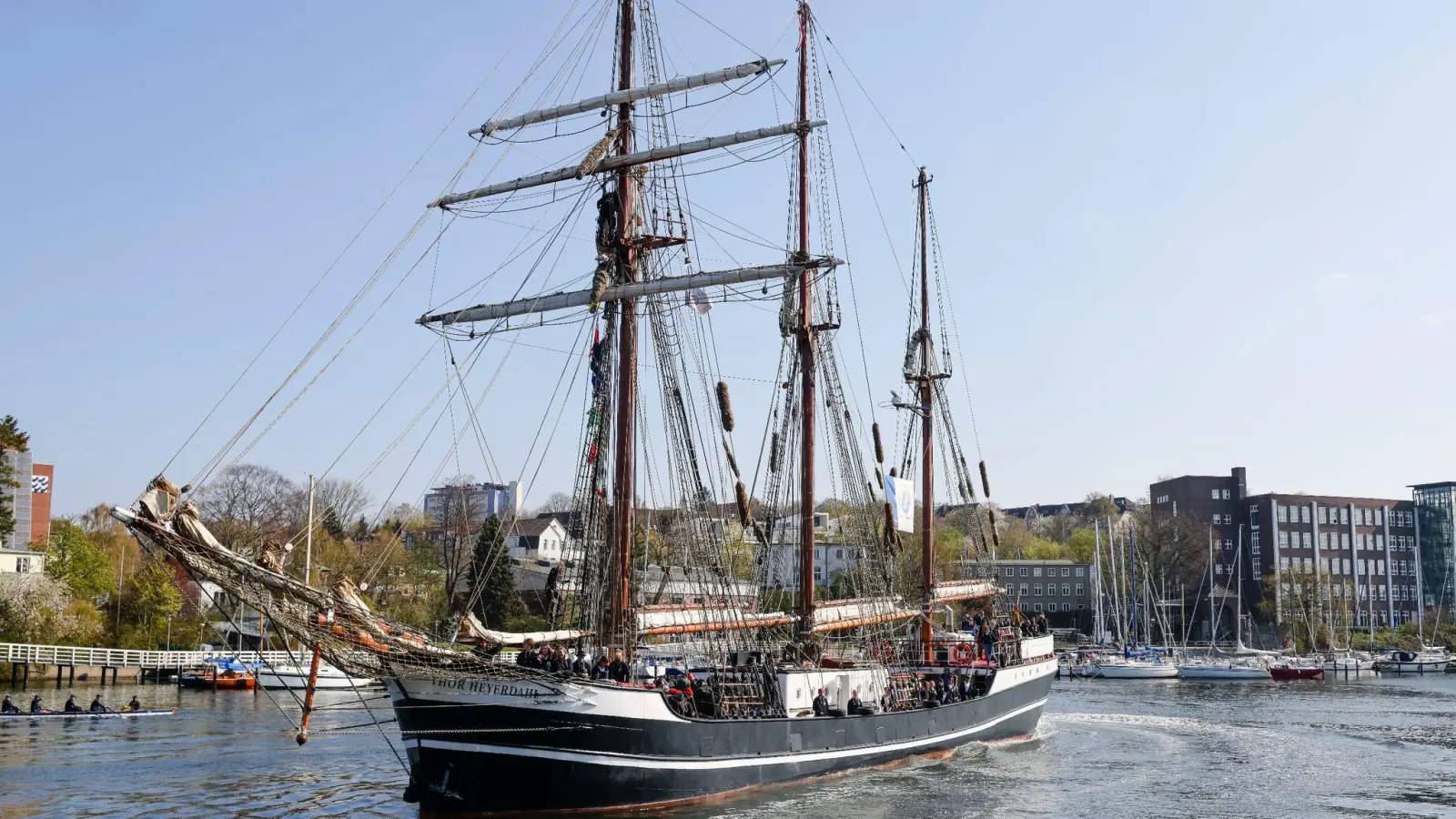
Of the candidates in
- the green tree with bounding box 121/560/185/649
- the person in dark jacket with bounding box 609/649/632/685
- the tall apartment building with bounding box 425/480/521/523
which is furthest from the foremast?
the green tree with bounding box 121/560/185/649

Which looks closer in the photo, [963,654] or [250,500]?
[963,654]

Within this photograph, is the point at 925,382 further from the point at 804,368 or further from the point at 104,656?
the point at 104,656

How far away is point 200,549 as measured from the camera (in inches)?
931

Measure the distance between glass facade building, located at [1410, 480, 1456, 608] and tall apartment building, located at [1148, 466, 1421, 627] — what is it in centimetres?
108

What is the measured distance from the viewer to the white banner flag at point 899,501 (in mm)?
47438

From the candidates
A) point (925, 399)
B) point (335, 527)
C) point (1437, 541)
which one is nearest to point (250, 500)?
point (335, 527)

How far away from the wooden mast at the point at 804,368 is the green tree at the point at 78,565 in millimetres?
55918

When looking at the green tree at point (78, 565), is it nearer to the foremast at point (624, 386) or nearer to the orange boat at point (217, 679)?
the orange boat at point (217, 679)

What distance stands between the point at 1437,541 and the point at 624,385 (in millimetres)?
127514

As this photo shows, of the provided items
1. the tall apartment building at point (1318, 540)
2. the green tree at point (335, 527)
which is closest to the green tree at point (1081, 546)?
the tall apartment building at point (1318, 540)

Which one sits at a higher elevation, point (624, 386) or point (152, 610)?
point (624, 386)

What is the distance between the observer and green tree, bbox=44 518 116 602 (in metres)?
80.5

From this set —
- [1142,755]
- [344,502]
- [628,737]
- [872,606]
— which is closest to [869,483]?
[872,606]

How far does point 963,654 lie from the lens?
4778 cm
